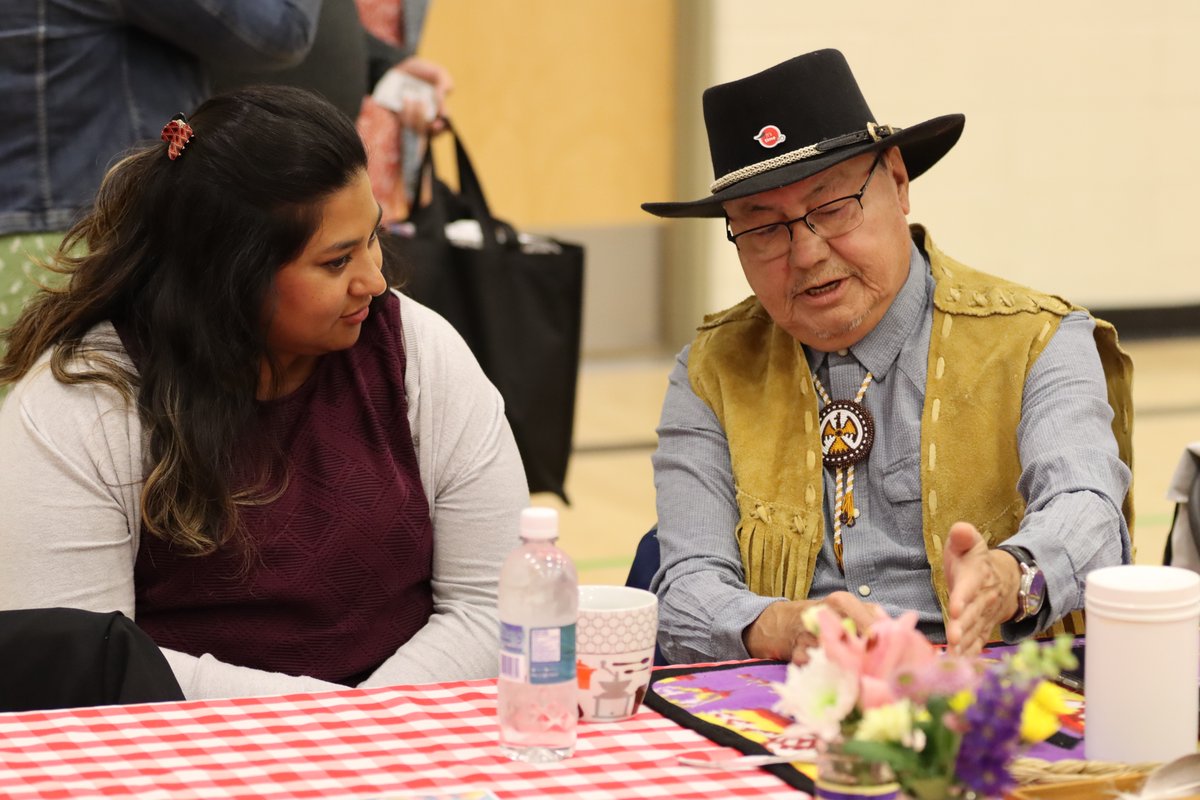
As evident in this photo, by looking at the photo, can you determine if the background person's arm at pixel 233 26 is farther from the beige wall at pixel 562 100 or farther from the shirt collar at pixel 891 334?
the beige wall at pixel 562 100

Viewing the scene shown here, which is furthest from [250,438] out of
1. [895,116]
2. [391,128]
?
[895,116]

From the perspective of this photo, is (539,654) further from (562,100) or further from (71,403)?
(562,100)

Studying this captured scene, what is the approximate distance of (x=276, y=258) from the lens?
2.08 meters

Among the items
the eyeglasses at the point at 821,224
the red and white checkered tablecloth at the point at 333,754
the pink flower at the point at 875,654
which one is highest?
the eyeglasses at the point at 821,224

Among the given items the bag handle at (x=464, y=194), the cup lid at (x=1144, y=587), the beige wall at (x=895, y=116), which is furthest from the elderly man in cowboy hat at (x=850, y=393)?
the beige wall at (x=895, y=116)

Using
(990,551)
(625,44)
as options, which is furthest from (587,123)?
(990,551)

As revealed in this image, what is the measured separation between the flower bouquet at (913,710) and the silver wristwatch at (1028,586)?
22.3 inches

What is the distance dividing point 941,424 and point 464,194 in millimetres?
1734

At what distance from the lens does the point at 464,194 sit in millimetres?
3701

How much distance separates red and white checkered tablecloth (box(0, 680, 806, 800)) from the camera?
4.68 feet

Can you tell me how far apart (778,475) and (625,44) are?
4.94m

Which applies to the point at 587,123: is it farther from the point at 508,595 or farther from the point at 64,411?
the point at 508,595

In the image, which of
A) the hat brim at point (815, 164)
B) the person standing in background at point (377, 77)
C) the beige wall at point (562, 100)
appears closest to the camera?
the hat brim at point (815, 164)

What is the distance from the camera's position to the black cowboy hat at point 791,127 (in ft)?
7.26
